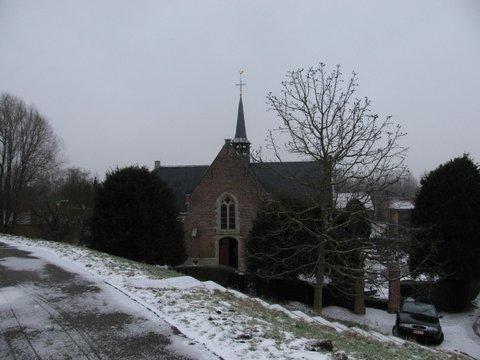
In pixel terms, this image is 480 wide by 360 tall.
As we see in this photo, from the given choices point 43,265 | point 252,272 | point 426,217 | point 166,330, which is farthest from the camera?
point 426,217

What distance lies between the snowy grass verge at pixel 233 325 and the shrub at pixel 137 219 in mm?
12108

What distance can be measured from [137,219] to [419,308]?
535 inches

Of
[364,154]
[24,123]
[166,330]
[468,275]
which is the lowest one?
[468,275]

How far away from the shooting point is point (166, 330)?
6.27 meters

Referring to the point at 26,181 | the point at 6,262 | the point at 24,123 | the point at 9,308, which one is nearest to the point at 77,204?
the point at 26,181

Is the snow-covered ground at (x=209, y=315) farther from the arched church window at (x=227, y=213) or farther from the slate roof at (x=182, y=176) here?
the slate roof at (x=182, y=176)

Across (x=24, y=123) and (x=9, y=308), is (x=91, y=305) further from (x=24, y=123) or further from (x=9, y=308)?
(x=24, y=123)

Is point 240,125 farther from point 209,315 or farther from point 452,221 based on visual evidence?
point 209,315

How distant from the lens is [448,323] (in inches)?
787

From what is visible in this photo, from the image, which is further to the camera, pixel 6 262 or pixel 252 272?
pixel 252 272

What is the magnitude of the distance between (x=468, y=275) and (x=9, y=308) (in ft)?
69.6

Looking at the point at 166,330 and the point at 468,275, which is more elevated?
the point at 166,330

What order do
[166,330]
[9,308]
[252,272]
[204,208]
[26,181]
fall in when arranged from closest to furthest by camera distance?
[166,330] < [9,308] < [252,272] < [204,208] < [26,181]

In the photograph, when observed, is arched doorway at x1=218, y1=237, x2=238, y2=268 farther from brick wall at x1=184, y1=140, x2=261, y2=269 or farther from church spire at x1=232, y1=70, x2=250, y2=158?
church spire at x1=232, y1=70, x2=250, y2=158
